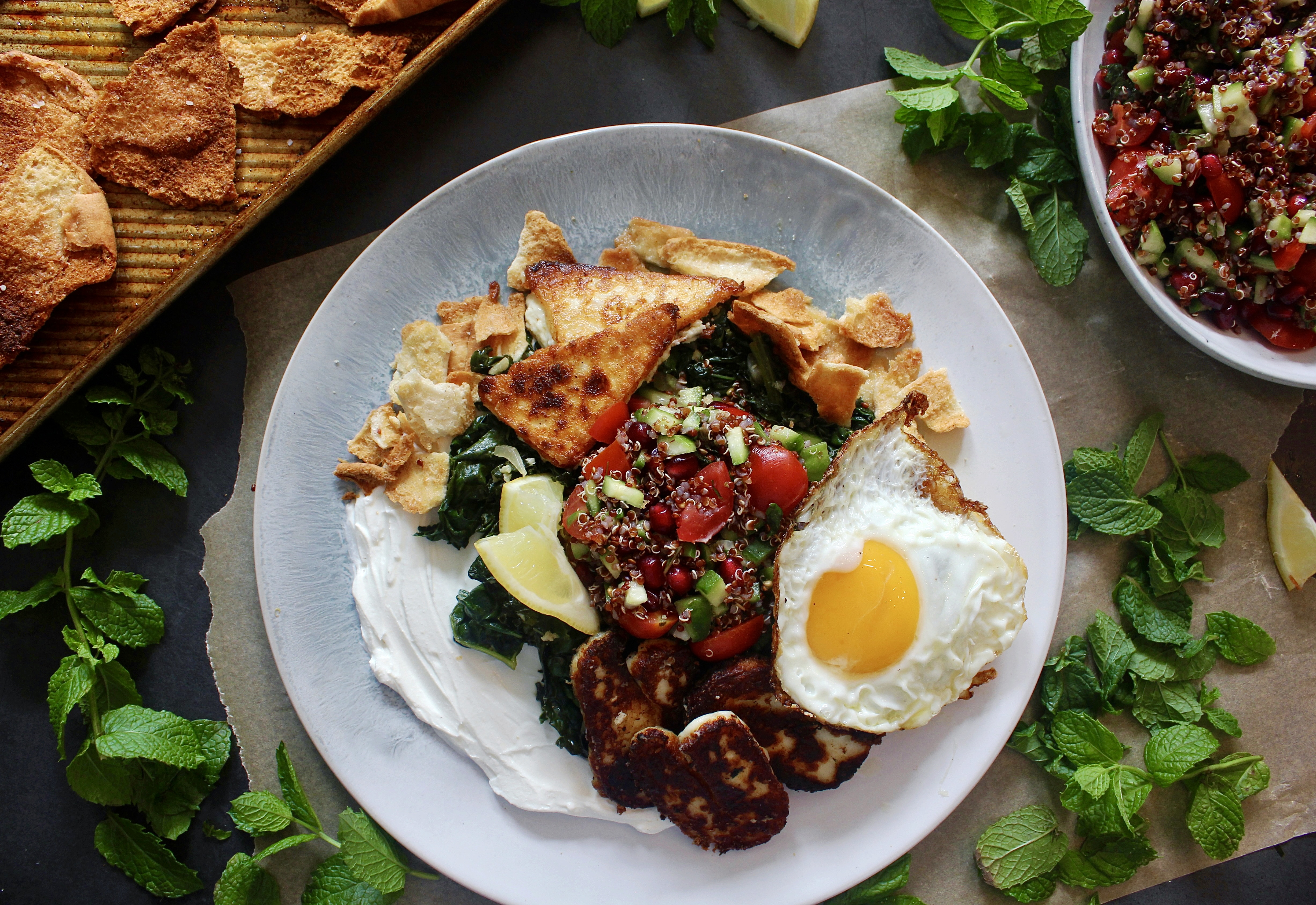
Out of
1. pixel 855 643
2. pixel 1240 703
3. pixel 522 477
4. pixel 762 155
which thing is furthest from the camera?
pixel 1240 703

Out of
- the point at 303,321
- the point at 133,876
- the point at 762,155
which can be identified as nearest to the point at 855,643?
the point at 762,155

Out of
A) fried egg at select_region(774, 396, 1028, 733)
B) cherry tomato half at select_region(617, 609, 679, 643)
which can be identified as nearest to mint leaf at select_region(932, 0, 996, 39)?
fried egg at select_region(774, 396, 1028, 733)

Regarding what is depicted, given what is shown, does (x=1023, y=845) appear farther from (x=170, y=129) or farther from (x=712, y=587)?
(x=170, y=129)

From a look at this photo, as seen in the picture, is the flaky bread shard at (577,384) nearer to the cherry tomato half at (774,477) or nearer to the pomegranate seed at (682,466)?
the pomegranate seed at (682,466)

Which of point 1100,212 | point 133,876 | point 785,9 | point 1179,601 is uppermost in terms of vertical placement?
point 785,9

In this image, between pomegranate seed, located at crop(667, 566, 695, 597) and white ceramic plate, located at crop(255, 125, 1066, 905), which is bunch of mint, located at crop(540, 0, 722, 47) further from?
pomegranate seed, located at crop(667, 566, 695, 597)

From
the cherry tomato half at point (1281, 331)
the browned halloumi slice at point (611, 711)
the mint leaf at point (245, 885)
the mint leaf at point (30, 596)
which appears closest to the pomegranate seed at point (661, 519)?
the browned halloumi slice at point (611, 711)

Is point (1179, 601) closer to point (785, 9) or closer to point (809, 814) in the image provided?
point (809, 814)

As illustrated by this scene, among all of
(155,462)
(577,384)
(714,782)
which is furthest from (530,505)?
(155,462)
